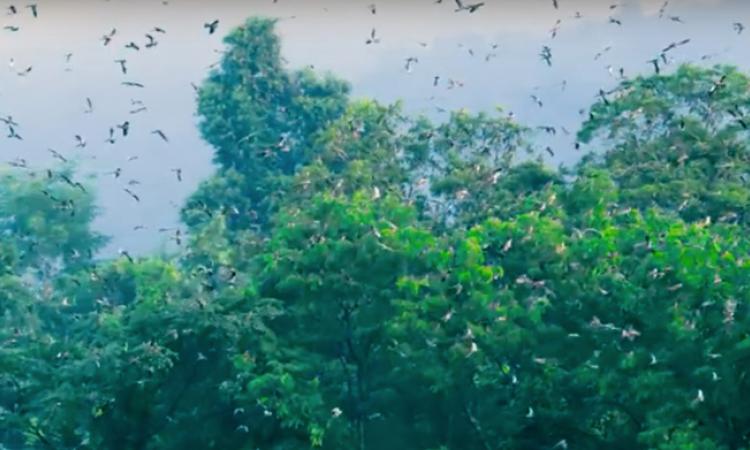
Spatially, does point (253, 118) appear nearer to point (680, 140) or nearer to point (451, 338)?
point (680, 140)

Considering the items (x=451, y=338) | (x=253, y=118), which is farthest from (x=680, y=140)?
(x=253, y=118)

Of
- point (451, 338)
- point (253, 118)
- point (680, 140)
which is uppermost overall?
point (680, 140)

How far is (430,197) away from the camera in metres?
35.3

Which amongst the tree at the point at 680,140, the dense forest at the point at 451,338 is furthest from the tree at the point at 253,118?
the tree at the point at 680,140

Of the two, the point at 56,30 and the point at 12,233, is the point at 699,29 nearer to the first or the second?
the point at 56,30

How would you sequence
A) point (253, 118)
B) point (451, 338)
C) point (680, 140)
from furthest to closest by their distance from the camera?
1. point (253, 118)
2. point (680, 140)
3. point (451, 338)

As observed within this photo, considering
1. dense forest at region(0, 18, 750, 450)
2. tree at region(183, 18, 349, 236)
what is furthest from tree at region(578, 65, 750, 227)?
tree at region(183, 18, 349, 236)

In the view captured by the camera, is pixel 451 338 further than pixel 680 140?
No

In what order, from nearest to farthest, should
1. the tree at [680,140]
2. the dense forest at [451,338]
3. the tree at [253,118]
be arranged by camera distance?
the dense forest at [451,338] → the tree at [680,140] → the tree at [253,118]

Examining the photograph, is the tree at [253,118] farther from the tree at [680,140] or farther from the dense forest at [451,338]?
the tree at [680,140]

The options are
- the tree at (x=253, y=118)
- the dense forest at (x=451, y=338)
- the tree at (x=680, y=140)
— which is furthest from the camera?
the tree at (x=253, y=118)

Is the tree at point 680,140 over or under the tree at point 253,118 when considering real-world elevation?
over

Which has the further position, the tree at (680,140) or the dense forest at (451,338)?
the tree at (680,140)

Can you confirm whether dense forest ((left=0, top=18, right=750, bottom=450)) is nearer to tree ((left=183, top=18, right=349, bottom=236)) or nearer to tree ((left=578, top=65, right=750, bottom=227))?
tree ((left=578, top=65, right=750, bottom=227))
